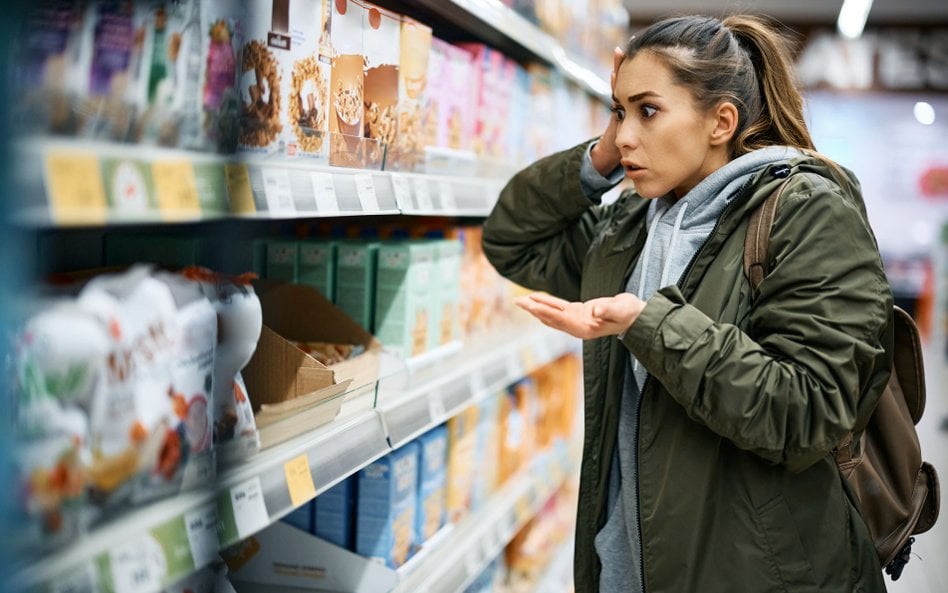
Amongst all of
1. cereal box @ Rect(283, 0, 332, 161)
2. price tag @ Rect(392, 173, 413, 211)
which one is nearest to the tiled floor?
price tag @ Rect(392, 173, 413, 211)

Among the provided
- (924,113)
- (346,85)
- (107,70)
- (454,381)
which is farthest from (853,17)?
(107,70)

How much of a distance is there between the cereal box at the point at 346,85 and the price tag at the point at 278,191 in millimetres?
218

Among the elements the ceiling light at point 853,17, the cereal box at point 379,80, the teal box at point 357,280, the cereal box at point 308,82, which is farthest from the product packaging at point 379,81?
the ceiling light at point 853,17

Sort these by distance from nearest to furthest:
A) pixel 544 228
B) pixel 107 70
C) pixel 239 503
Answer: pixel 107 70 → pixel 239 503 → pixel 544 228

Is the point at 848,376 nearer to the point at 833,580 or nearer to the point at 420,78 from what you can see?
the point at 833,580

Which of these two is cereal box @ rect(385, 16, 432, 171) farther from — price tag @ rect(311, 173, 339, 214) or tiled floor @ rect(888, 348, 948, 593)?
tiled floor @ rect(888, 348, 948, 593)

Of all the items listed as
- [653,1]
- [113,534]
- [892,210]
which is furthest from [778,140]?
[892,210]

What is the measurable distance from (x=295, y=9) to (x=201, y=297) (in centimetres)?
52

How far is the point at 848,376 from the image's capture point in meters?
1.30

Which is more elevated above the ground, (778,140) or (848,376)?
(778,140)

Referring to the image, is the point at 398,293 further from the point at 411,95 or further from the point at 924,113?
the point at 924,113

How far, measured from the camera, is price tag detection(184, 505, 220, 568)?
3.34 ft

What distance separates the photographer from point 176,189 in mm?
962

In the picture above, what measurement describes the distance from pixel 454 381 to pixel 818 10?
594 centimetres
